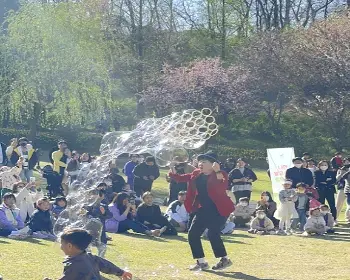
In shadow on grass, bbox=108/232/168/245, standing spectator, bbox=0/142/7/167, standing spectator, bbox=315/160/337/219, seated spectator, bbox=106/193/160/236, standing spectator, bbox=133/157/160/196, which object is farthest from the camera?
standing spectator, bbox=0/142/7/167

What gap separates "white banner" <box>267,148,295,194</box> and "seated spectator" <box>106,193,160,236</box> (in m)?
5.45

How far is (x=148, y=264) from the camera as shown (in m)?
12.0

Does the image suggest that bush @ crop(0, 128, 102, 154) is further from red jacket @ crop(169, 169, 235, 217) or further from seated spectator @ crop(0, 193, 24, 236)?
red jacket @ crop(169, 169, 235, 217)

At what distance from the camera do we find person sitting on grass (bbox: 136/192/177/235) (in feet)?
53.2

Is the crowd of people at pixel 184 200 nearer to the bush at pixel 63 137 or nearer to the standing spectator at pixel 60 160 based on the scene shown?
the standing spectator at pixel 60 160

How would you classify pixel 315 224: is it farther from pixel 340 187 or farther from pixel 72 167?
pixel 72 167

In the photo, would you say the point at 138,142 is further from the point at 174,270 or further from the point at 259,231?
the point at 259,231

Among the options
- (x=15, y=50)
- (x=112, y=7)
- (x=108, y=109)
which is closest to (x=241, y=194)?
(x=15, y=50)

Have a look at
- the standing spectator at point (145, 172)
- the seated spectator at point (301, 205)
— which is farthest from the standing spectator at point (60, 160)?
the seated spectator at point (301, 205)

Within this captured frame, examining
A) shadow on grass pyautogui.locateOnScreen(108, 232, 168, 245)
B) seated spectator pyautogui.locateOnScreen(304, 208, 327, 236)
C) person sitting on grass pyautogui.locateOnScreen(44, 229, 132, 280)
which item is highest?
person sitting on grass pyautogui.locateOnScreen(44, 229, 132, 280)

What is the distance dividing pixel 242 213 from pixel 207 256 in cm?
536

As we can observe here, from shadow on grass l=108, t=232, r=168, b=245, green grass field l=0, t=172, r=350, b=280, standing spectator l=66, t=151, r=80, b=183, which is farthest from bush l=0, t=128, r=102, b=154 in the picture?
green grass field l=0, t=172, r=350, b=280

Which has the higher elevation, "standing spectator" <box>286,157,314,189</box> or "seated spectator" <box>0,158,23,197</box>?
"seated spectator" <box>0,158,23,197</box>

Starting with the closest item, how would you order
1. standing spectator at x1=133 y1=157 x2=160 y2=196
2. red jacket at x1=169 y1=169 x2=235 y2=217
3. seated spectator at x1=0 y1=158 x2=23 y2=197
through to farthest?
red jacket at x1=169 y1=169 x2=235 y2=217 < seated spectator at x1=0 y1=158 x2=23 y2=197 < standing spectator at x1=133 y1=157 x2=160 y2=196
